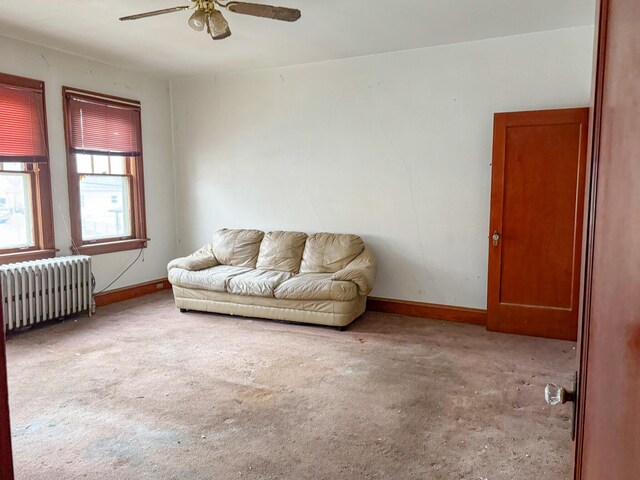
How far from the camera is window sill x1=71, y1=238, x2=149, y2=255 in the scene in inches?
191

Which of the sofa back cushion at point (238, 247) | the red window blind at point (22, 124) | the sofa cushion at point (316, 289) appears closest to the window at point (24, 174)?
the red window blind at point (22, 124)

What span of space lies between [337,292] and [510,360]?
1518mm

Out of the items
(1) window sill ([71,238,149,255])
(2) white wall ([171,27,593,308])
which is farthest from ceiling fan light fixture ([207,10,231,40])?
(1) window sill ([71,238,149,255])

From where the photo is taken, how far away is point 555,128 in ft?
12.7

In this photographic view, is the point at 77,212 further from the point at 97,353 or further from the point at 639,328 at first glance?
the point at 639,328

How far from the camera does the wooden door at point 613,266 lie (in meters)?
0.62

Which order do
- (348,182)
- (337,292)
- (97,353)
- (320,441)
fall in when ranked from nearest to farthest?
1. (320,441)
2. (97,353)
3. (337,292)
4. (348,182)

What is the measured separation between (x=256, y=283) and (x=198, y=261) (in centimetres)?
92

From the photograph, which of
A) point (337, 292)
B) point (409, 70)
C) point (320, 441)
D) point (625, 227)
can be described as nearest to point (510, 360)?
point (337, 292)

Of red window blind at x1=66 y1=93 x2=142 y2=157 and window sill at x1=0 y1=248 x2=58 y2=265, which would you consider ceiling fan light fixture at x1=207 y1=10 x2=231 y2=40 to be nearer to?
red window blind at x1=66 y1=93 x2=142 y2=157

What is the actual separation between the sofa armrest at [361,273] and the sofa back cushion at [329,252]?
0.11 metres

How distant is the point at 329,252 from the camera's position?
4801mm

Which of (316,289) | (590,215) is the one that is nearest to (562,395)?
(590,215)

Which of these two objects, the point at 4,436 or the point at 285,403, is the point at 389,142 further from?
the point at 4,436
